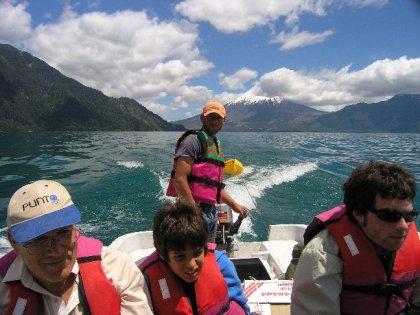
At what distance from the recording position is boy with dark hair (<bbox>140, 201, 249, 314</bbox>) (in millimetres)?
2025

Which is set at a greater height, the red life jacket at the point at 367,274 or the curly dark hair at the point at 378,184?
the curly dark hair at the point at 378,184

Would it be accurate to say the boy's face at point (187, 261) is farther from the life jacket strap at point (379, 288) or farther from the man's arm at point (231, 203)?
the man's arm at point (231, 203)

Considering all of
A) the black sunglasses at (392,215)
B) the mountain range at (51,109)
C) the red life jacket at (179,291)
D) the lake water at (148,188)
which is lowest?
the lake water at (148,188)

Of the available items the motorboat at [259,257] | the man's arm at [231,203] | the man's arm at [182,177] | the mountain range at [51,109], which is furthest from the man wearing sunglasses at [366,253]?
the mountain range at [51,109]

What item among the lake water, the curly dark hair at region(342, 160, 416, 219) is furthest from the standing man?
the lake water

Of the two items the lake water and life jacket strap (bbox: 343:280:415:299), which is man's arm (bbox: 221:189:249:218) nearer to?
life jacket strap (bbox: 343:280:415:299)

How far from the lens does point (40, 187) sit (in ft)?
5.24

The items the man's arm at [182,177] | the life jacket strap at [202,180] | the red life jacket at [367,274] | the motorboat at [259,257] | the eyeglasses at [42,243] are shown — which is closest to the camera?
the eyeglasses at [42,243]

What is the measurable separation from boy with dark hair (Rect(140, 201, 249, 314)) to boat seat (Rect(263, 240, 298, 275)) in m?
1.90

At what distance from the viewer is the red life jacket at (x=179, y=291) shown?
6.84 ft

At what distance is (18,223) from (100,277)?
50 centimetres

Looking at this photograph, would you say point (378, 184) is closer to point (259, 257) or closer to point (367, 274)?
point (367, 274)

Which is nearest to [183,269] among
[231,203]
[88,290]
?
[88,290]

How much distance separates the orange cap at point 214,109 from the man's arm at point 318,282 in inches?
70.0
